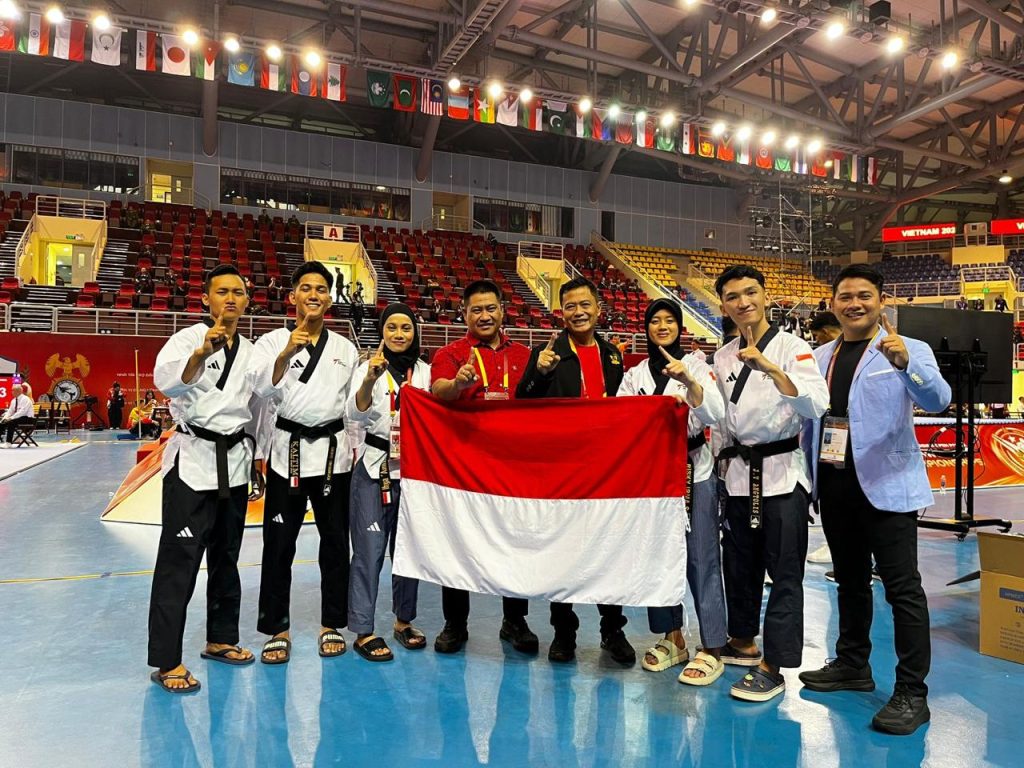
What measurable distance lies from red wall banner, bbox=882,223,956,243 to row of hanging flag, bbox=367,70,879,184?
29.8 ft

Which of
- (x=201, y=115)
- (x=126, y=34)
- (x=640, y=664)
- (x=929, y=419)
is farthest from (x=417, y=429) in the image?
(x=201, y=115)

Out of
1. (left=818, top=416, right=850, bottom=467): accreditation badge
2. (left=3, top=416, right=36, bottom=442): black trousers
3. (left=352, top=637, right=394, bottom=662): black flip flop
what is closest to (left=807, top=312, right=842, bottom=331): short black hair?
(left=818, top=416, right=850, bottom=467): accreditation badge

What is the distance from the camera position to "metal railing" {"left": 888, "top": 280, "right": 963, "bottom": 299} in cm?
2509

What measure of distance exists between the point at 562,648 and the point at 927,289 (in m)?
27.5

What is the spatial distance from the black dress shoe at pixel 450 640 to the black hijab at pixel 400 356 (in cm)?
119

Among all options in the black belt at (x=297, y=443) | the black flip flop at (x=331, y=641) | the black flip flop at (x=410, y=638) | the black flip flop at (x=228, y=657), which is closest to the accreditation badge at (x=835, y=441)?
the black flip flop at (x=410, y=638)

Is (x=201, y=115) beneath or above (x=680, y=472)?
above

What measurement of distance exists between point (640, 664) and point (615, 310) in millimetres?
18103

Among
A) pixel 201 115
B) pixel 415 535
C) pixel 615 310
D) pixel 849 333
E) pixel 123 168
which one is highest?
pixel 201 115

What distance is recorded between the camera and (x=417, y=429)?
11.0 feet

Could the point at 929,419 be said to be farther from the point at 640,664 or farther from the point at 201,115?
the point at 201,115

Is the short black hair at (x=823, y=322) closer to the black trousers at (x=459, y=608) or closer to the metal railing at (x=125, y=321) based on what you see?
the black trousers at (x=459, y=608)

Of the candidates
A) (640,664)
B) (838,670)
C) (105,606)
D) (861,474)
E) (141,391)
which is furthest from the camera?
(141,391)

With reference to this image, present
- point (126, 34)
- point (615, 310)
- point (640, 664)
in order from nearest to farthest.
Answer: point (640, 664)
point (126, 34)
point (615, 310)
